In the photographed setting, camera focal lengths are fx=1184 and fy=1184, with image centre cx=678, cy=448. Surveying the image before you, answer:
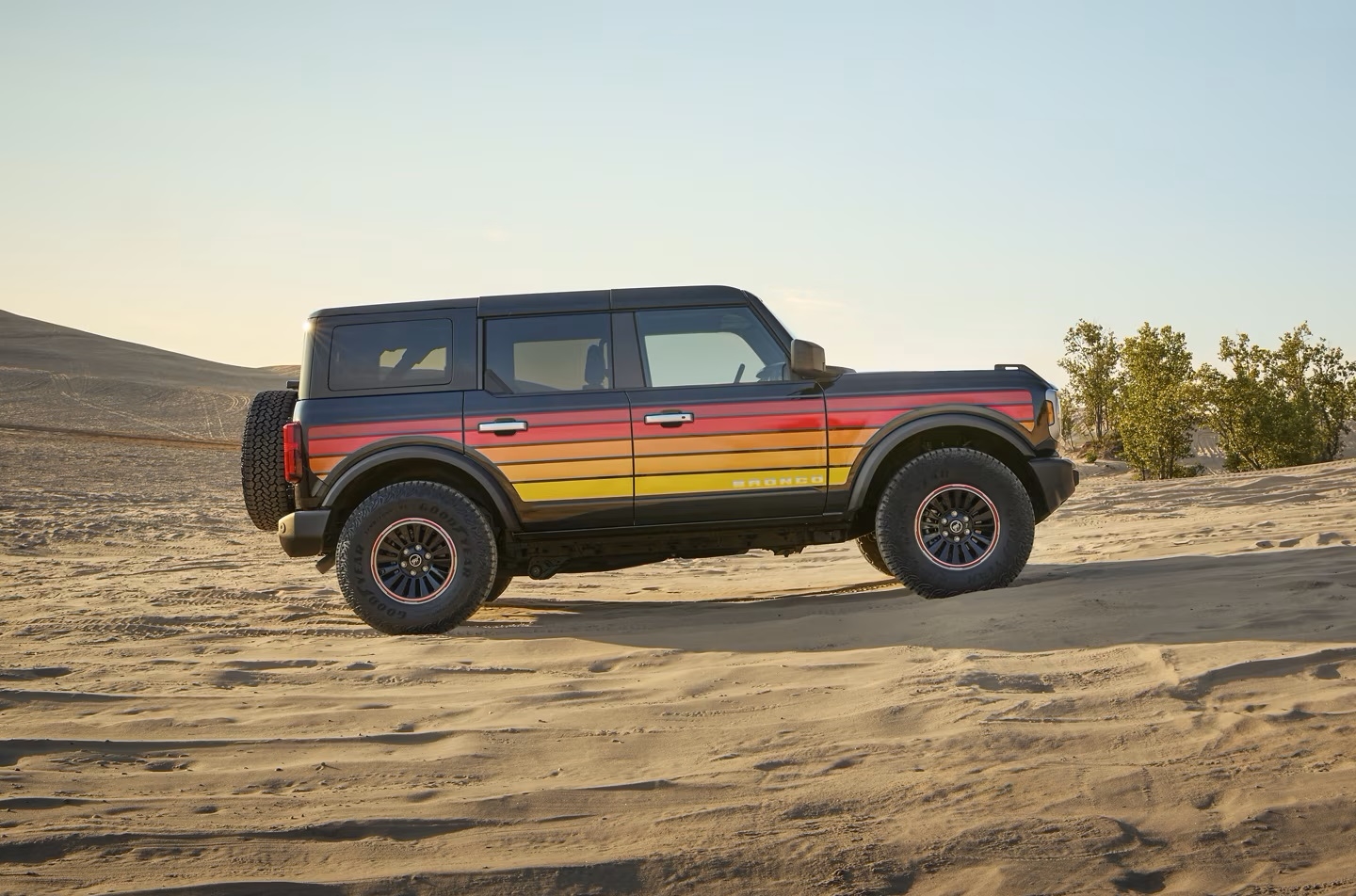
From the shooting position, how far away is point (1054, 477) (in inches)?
275

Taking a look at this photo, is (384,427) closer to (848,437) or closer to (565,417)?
(565,417)

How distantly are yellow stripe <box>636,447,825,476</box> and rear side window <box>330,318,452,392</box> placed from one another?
128 centimetres

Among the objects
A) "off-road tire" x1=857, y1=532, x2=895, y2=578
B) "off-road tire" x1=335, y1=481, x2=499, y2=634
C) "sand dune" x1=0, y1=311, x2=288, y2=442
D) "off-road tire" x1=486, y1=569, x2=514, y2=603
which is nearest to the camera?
"off-road tire" x1=335, y1=481, x2=499, y2=634

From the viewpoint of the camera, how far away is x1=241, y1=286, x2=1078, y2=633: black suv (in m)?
6.79

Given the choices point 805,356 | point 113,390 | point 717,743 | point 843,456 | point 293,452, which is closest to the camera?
point 717,743

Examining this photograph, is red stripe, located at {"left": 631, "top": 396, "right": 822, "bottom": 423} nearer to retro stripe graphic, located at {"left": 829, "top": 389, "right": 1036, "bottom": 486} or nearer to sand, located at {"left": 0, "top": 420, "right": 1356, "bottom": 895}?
retro stripe graphic, located at {"left": 829, "top": 389, "right": 1036, "bottom": 486}

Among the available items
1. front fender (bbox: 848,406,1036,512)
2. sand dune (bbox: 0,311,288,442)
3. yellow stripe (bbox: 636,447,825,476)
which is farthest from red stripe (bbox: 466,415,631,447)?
sand dune (bbox: 0,311,288,442)

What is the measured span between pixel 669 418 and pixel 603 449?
42 centimetres

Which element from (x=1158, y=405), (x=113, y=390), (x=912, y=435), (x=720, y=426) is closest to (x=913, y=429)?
(x=912, y=435)

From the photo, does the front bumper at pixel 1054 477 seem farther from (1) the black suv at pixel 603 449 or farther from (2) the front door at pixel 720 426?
(2) the front door at pixel 720 426

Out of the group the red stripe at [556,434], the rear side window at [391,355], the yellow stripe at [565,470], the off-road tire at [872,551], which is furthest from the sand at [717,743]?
the rear side window at [391,355]

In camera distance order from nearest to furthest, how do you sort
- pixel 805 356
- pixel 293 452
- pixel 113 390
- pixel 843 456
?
pixel 805 356, pixel 293 452, pixel 843 456, pixel 113 390

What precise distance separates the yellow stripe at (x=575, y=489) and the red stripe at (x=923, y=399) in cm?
130

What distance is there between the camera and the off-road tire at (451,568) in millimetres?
6734
